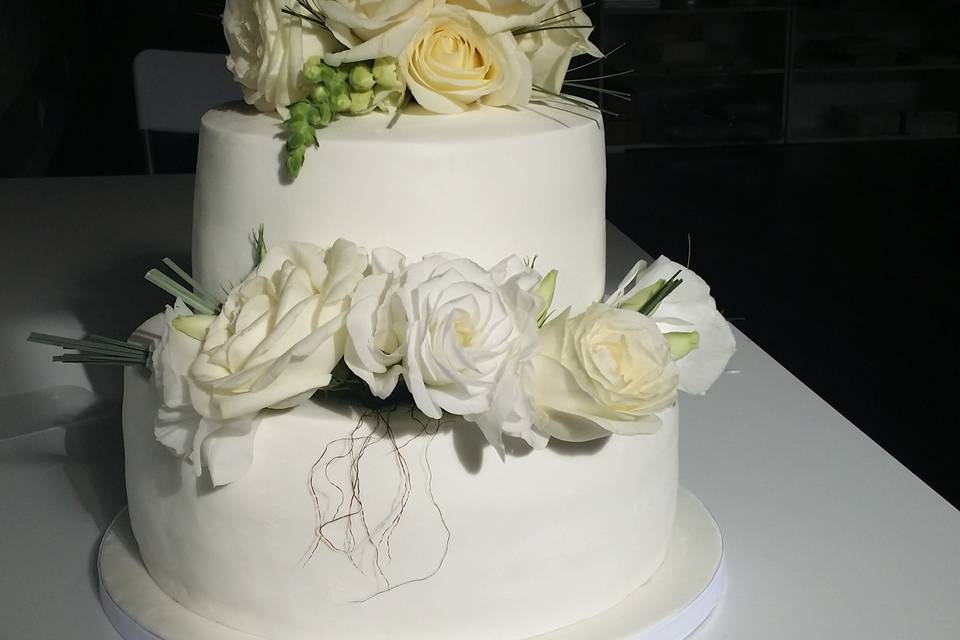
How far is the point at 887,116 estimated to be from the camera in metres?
5.83

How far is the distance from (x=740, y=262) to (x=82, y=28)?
6.07 m

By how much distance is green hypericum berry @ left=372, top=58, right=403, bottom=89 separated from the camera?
36.2 inches

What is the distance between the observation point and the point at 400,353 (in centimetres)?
83

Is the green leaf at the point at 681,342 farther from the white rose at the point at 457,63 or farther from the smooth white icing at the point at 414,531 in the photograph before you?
the white rose at the point at 457,63

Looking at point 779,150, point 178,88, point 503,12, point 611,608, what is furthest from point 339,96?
point 779,150

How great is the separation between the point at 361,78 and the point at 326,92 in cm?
3

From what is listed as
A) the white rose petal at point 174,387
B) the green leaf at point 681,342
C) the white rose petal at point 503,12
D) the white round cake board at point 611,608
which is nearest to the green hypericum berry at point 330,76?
the white rose petal at point 503,12

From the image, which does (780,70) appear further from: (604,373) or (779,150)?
(604,373)

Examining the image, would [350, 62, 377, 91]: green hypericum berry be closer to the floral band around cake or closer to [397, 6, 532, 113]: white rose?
[397, 6, 532, 113]: white rose

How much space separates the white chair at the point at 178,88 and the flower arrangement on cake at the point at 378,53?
201cm

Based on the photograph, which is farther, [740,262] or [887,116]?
[887,116]

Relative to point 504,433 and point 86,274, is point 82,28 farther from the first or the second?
point 504,433

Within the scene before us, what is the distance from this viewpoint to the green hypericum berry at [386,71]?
36.2 inches

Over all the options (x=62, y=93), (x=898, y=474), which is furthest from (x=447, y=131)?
(x=62, y=93)
